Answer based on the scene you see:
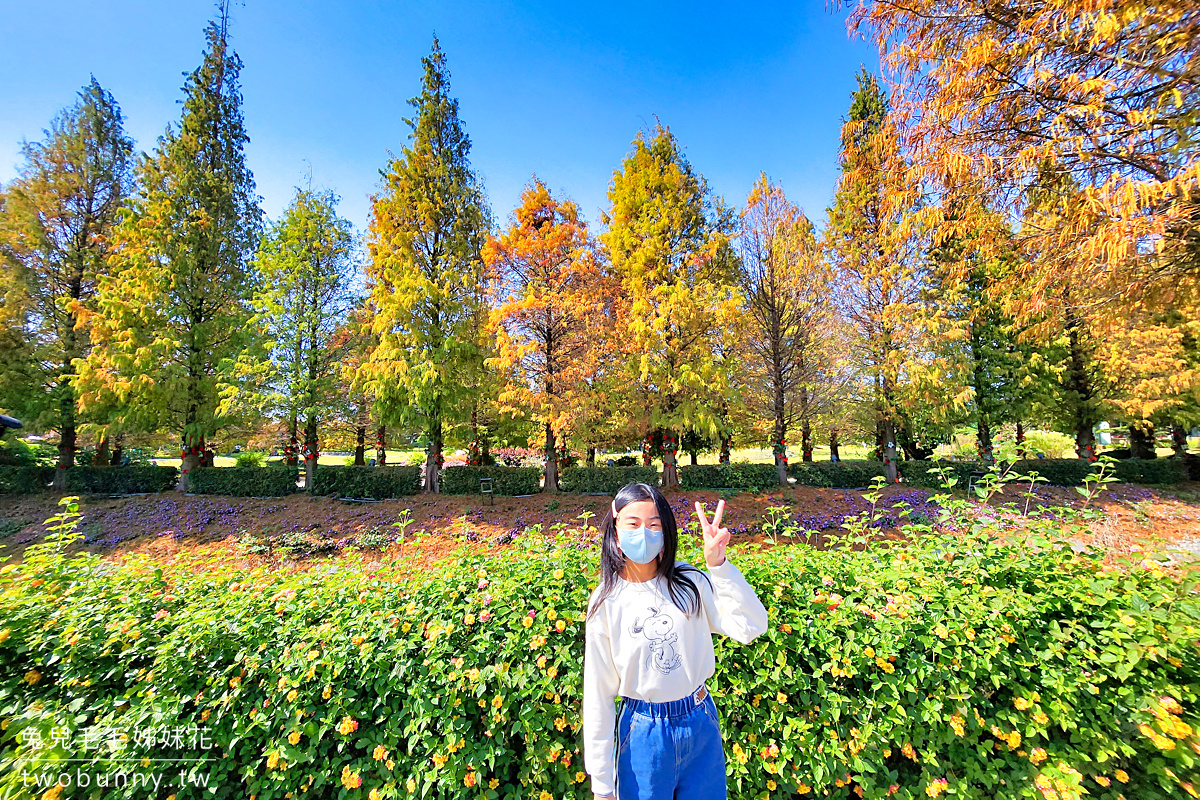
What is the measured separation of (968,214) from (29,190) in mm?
25653

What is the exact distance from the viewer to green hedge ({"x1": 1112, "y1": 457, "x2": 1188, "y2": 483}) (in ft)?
41.3

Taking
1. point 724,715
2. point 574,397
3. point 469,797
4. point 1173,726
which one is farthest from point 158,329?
point 1173,726

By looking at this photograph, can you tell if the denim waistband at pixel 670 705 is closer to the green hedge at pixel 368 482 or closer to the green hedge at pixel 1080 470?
the green hedge at pixel 368 482

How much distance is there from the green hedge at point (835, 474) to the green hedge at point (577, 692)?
11164mm

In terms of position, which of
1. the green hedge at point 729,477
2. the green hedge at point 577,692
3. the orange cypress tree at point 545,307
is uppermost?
the orange cypress tree at point 545,307

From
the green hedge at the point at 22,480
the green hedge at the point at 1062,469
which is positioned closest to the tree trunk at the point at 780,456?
the green hedge at the point at 1062,469

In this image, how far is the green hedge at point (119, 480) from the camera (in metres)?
13.4

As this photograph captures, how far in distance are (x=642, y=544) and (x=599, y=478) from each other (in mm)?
10203

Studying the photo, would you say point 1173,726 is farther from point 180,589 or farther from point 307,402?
point 307,402

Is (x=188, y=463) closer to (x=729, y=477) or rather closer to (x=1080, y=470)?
(x=729, y=477)

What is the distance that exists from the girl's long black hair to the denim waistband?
11.2 inches

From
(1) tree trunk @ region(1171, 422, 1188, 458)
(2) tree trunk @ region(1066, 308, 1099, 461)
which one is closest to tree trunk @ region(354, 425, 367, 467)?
(2) tree trunk @ region(1066, 308, 1099, 461)

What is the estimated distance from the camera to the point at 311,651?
196 cm

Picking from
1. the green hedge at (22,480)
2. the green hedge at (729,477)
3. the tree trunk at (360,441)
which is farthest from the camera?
the tree trunk at (360,441)
